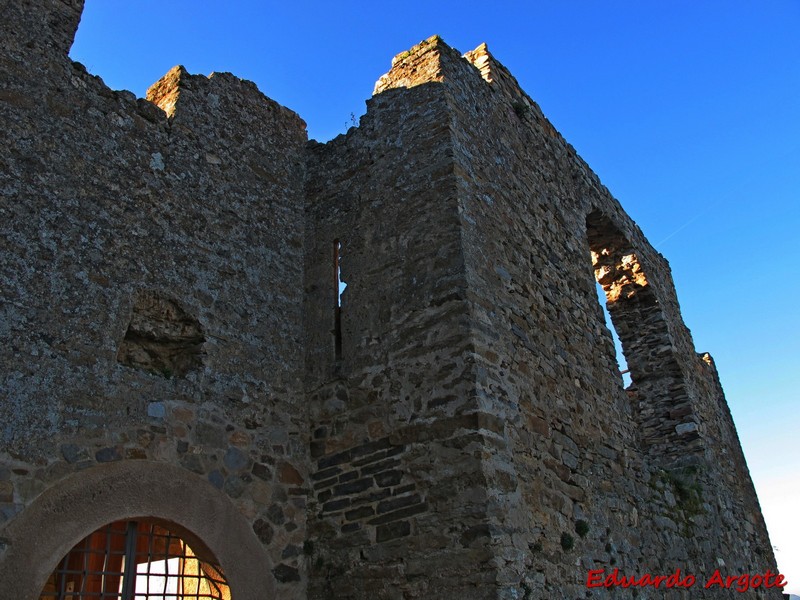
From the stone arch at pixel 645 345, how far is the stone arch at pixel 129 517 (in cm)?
511

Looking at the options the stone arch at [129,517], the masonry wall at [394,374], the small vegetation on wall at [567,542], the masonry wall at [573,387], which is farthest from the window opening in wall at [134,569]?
the small vegetation on wall at [567,542]

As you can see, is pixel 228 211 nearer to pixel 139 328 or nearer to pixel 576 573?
pixel 139 328

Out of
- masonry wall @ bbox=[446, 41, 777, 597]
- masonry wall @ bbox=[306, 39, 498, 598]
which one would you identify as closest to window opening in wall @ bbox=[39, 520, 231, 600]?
masonry wall @ bbox=[306, 39, 498, 598]

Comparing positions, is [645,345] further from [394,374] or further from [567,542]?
[394,374]

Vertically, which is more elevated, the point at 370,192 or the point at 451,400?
the point at 370,192

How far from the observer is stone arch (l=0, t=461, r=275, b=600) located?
11.9 ft

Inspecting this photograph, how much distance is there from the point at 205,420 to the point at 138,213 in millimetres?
1483

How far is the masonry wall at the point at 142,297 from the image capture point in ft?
13.4

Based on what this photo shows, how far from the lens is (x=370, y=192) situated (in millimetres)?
5945

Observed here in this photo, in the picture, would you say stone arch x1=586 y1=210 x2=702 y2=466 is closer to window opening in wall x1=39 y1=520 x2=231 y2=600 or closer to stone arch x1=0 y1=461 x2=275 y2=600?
stone arch x1=0 y1=461 x2=275 y2=600

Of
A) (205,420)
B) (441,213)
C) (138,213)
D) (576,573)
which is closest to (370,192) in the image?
(441,213)

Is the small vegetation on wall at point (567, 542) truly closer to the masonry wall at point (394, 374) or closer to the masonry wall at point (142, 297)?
the masonry wall at point (394, 374)

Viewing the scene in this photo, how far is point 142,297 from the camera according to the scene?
478cm

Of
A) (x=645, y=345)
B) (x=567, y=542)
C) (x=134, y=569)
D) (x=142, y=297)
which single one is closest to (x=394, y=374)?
Answer: (x=567, y=542)
